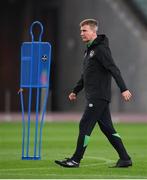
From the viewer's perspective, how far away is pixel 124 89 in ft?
47.1

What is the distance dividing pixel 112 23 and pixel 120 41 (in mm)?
871

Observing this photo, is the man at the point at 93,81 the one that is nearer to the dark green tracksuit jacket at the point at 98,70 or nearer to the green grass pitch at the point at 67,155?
the dark green tracksuit jacket at the point at 98,70

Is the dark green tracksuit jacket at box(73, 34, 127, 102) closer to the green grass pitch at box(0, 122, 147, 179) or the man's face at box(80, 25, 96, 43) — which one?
the man's face at box(80, 25, 96, 43)

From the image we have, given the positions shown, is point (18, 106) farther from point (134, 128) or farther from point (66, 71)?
point (134, 128)

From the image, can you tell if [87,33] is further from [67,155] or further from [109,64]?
[67,155]

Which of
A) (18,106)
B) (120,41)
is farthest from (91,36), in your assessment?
(18,106)

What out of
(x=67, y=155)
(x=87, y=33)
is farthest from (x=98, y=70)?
(x=67, y=155)

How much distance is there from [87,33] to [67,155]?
140 inches

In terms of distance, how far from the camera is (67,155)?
17562mm

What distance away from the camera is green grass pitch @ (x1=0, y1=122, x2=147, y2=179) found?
45.0 feet

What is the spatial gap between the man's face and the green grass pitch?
199 centimetres

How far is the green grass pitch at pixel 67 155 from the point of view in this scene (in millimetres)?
13703

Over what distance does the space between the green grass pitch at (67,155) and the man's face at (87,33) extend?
199 cm

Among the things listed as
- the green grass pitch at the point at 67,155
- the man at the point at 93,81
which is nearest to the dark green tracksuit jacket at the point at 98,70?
the man at the point at 93,81
